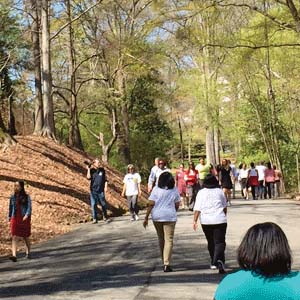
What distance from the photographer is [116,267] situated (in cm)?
1036

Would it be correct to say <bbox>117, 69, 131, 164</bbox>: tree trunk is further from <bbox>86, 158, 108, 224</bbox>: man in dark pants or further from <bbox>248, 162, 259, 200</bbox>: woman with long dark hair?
<bbox>86, 158, 108, 224</bbox>: man in dark pants

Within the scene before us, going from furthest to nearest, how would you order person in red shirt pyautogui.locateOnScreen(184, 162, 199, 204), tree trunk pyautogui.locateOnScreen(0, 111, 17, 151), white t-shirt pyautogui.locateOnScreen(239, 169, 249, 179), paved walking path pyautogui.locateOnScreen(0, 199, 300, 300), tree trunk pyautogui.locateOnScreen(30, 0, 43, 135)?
white t-shirt pyautogui.locateOnScreen(239, 169, 249, 179) → tree trunk pyautogui.locateOnScreen(30, 0, 43, 135) → tree trunk pyautogui.locateOnScreen(0, 111, 17, 151) → person in red shirt pyautogui.locateOnScreen(184, 162, 199, 204) → paved walking path pyautogui.locateOnScreen(0, 199, 300, 300)

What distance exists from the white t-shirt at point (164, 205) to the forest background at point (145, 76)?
13.0 meters

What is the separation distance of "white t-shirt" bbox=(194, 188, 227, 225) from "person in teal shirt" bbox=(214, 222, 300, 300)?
6387 mm

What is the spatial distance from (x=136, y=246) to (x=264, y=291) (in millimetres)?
9736

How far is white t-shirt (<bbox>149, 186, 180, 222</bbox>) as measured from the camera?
395 inches

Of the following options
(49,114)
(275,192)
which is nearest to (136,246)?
(49,114)

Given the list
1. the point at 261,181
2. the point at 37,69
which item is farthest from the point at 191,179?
the point at 37,69

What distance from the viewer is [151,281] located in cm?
900

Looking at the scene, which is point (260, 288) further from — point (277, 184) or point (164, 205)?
point (277, 184)

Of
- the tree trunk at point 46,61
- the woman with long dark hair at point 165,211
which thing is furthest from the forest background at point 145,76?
the woman with long dark hair at point 165,211

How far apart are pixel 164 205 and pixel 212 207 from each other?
2.82 ft

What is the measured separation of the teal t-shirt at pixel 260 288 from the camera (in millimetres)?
3152

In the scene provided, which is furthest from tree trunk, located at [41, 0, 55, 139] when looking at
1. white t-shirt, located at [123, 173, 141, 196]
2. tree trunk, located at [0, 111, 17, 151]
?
white t-shirt, located at [123, 173, 141, 196]
